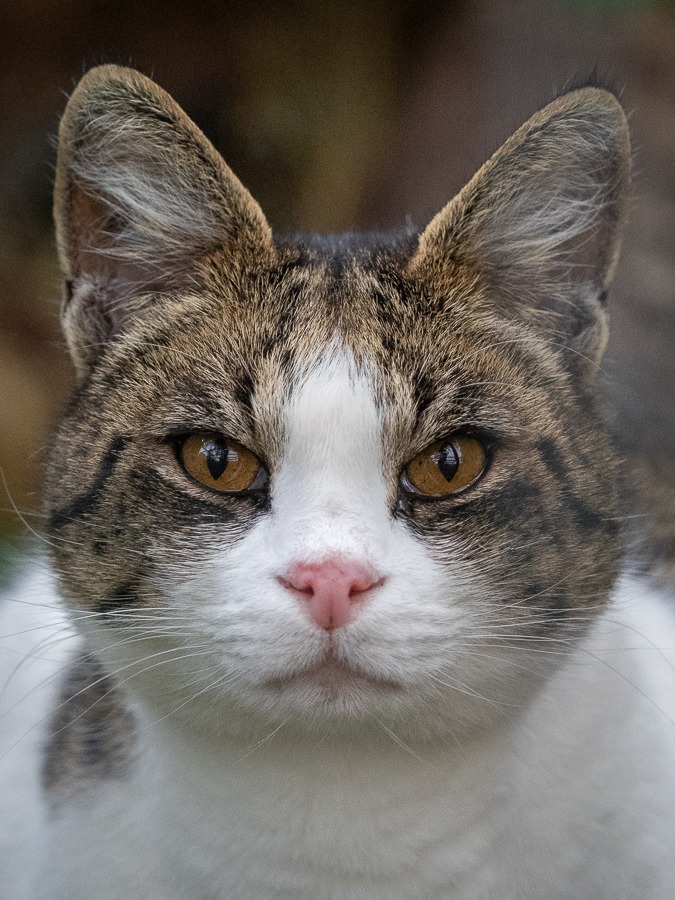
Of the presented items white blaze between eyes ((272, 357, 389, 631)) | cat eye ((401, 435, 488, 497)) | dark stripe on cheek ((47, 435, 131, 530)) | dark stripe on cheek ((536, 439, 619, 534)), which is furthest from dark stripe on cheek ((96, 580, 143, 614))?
dark stripe on cheek ((536, 439, 619, 534))

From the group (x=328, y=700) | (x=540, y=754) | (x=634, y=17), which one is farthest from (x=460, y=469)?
(x=634, y=17)

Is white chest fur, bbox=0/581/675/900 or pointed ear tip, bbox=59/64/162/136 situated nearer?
pointed ear tip, bbox=59/64/162/136

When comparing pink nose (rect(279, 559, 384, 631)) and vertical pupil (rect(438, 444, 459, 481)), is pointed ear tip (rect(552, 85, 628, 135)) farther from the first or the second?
pink nose (rect(279, 559, 384, 631))

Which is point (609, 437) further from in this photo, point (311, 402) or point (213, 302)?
point (213, 302)

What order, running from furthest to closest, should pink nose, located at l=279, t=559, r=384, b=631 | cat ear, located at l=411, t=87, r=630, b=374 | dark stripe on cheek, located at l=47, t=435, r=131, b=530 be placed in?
1. dark stripe on cheek, located at l=47, t=435, r=131, b=530
2. cat ear, located at l=411, t=87, r=630, b=374
3. pink nose, located at l=279, t=559, r=384, b=631

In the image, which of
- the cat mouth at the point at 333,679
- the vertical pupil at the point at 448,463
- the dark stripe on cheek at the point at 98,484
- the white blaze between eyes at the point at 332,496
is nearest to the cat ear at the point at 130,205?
the dark stripe on cheek at the point at 98,484

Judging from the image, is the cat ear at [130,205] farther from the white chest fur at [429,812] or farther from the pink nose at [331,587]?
the white chest fur at [429,812]

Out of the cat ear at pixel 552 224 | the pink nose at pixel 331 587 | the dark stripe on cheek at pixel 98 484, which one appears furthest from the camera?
the dark stripe on cheek at pixel 98 484

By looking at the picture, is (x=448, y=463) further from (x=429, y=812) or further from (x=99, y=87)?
(x=99, y=87)
